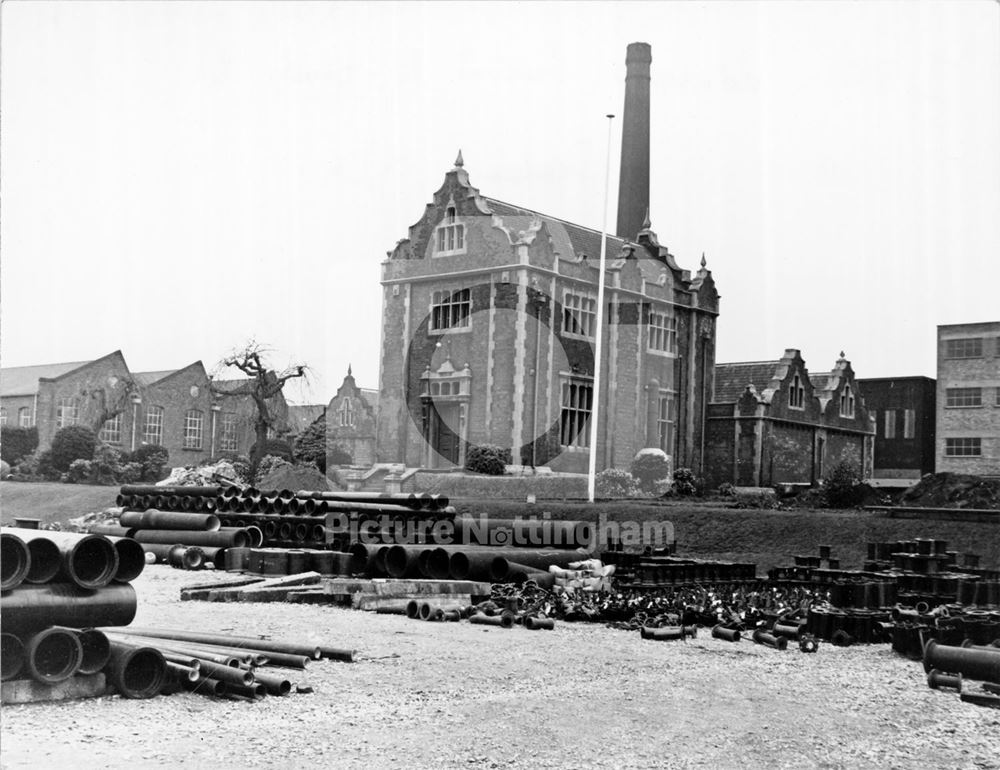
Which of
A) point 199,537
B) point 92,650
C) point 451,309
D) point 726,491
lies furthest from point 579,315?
point 92,650

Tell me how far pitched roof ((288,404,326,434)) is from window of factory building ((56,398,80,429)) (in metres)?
11.8

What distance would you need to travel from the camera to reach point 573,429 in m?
37.7

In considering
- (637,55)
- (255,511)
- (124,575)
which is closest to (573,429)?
(255,511)

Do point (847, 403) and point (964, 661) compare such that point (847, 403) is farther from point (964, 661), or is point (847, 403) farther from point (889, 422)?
point (964, 661)

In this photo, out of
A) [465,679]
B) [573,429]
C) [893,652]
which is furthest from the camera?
[573,429]

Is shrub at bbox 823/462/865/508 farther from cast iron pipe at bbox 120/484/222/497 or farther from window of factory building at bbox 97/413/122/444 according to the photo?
window of factory building at bbox 97/413/122/444

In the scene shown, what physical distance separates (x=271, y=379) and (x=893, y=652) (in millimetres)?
33662

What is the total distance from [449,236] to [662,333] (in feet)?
32.7

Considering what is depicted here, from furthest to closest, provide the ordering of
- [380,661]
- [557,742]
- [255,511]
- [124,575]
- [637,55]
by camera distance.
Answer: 1. [637,55]
2. [255,511]
3. [380,661]
4. [124,575]
5. [557,742]

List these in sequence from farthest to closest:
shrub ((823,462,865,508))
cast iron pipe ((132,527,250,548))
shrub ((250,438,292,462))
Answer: shrub ((250,438,292,462)), shrub ((823,462,865,508)), cast iron pipe ((132,527,250,548))

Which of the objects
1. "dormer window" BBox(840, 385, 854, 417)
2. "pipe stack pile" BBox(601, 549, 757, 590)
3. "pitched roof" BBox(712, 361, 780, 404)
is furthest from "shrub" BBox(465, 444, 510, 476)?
"dormer window" BBox(840, 385, 854, 417)

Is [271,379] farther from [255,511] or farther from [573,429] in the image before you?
[255,511]

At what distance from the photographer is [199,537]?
20.5 metres

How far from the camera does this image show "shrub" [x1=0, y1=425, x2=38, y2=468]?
36906 millimetres
